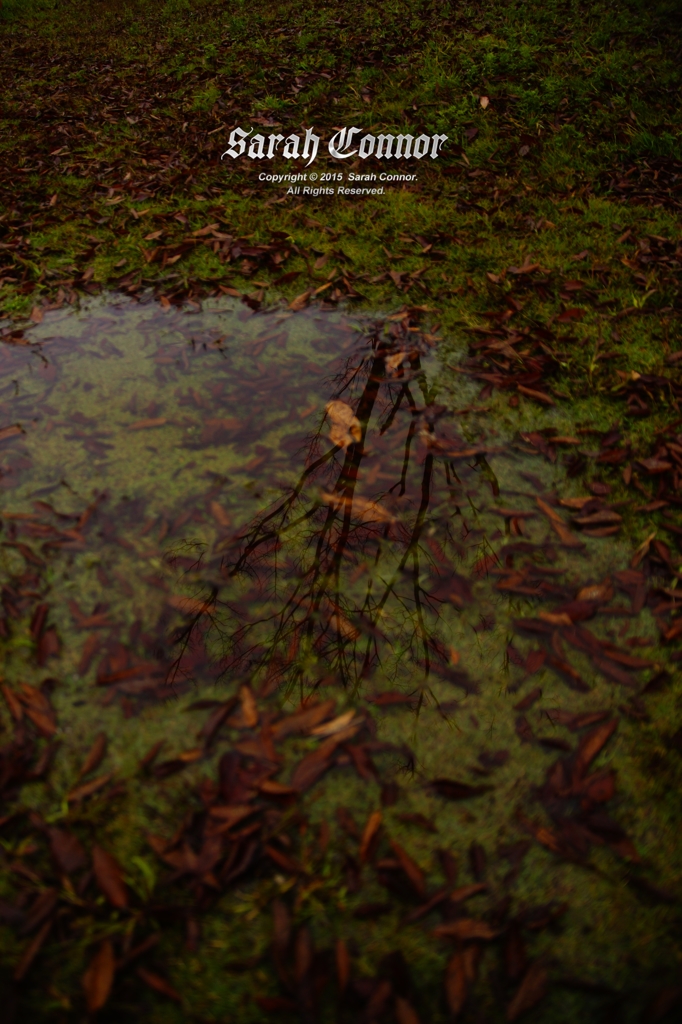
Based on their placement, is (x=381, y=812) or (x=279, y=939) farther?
(x=381, y=812)

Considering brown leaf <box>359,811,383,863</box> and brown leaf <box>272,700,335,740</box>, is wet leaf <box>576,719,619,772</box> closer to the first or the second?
brown leaf <box>359,811,383,863</box>

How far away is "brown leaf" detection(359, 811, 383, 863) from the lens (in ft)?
5.09

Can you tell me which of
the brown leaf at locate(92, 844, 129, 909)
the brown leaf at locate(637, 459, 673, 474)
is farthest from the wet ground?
the brown leaf at locate(637, 459, 673, 474)

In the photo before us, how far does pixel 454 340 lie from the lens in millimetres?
3318

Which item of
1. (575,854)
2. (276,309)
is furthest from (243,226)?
(575,854)

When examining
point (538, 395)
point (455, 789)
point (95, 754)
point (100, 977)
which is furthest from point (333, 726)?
point (538, 395)

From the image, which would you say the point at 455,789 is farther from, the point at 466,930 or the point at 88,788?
the point at 88,788

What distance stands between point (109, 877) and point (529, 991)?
1.02 metres

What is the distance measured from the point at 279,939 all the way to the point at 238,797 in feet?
1.14

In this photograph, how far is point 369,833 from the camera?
5.21 ft

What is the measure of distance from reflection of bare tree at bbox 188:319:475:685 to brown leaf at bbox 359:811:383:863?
412mm

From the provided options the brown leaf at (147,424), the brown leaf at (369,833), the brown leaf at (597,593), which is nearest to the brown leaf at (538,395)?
the brown leaf at (597,593)

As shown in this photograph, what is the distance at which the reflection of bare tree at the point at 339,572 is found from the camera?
1.98m

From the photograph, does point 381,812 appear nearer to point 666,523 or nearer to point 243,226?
point 666,523
